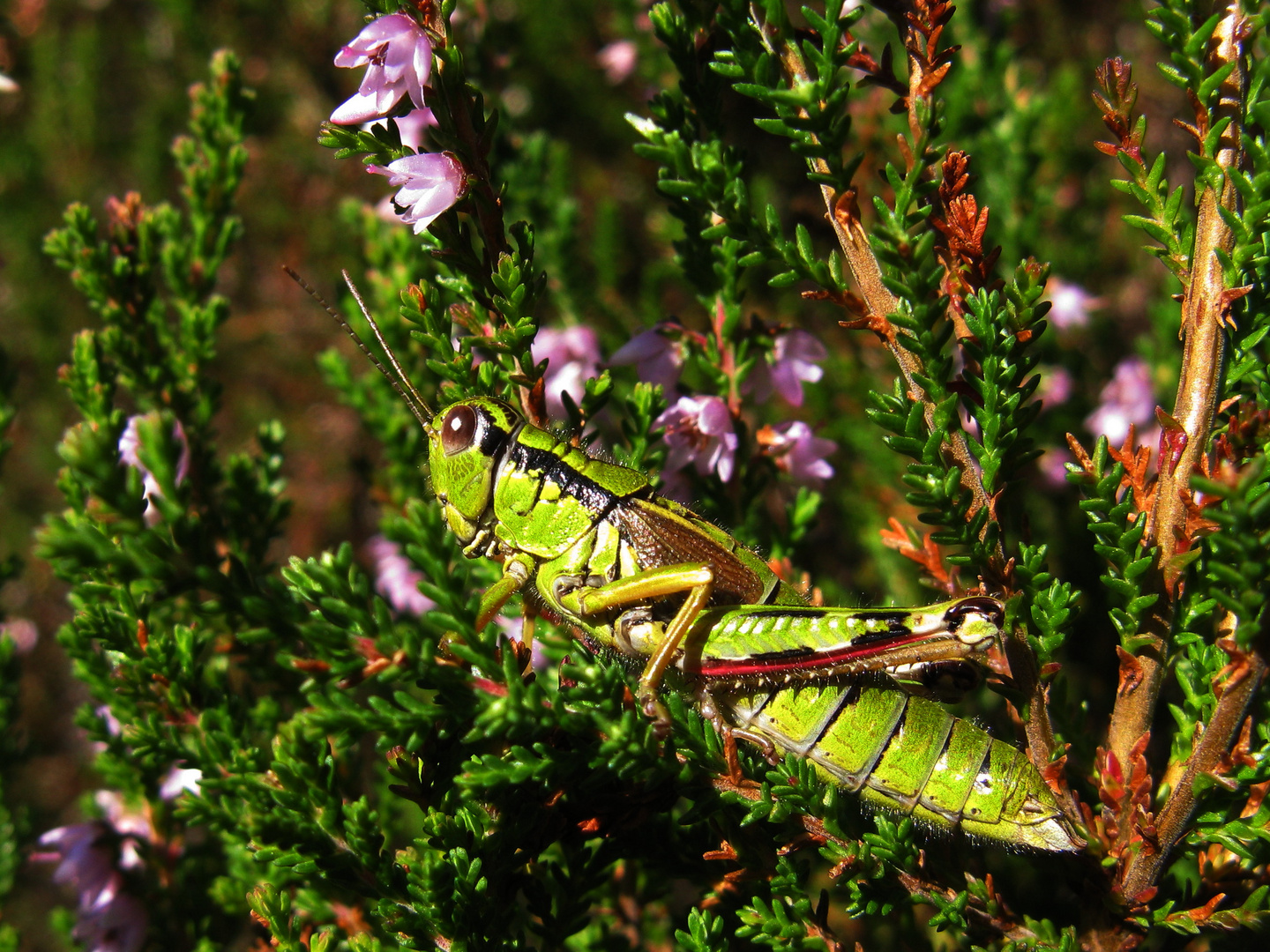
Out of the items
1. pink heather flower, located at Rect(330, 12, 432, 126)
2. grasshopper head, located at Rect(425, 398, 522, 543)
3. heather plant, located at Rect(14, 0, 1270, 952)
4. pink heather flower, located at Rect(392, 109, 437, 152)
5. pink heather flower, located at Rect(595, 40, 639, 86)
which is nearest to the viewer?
heather plant, located at Rect(14, 0, 1270, 952)

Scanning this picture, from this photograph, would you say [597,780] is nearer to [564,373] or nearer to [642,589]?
[642,589]

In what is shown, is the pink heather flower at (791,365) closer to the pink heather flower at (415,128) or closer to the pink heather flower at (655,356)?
the pink heather flower at (655,356)

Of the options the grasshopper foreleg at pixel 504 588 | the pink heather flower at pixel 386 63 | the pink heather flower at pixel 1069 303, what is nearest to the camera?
the pink heather flower at pixel 386 63

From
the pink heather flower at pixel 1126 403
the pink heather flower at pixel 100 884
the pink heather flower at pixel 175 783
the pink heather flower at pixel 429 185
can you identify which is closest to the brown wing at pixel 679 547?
the pink heather flower at pixel 429 185

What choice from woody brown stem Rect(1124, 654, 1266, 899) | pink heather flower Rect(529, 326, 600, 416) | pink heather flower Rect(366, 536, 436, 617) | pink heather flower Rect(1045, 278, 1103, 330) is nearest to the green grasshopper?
woody brown stem Rect(1124, 654, 1266, 899)

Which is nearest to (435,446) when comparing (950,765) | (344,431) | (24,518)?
(950,765)

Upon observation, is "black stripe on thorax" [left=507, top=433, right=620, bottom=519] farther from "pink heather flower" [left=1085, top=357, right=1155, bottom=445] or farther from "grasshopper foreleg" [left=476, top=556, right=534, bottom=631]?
"pink heather flower" [left=1085, top=357, right=1155, bottom=445]

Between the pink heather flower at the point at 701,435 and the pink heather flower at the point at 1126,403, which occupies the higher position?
the pink heather flower at the point at 701,435
